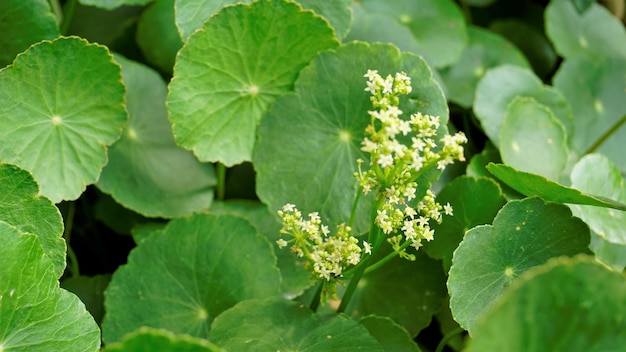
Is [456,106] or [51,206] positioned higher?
[51,206]

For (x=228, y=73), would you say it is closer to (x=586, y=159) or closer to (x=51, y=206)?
(x=51, y=206)

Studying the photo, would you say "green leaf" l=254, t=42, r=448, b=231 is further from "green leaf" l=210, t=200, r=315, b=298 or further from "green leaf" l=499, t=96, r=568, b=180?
"green leaf" l=499, t=96, r=568, b=180

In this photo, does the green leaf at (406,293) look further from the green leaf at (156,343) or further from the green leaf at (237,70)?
the green leaf at (156,343)

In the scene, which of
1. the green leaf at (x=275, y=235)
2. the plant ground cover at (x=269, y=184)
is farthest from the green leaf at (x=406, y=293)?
the green leaf at (x=275, y=235)

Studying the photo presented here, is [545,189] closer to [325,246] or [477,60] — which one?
[325,246]

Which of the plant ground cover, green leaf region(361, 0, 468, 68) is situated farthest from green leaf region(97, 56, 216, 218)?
green leaf region(361, 0, 468, 68)

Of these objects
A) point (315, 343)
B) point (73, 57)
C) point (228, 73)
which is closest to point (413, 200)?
point (315, 343)
